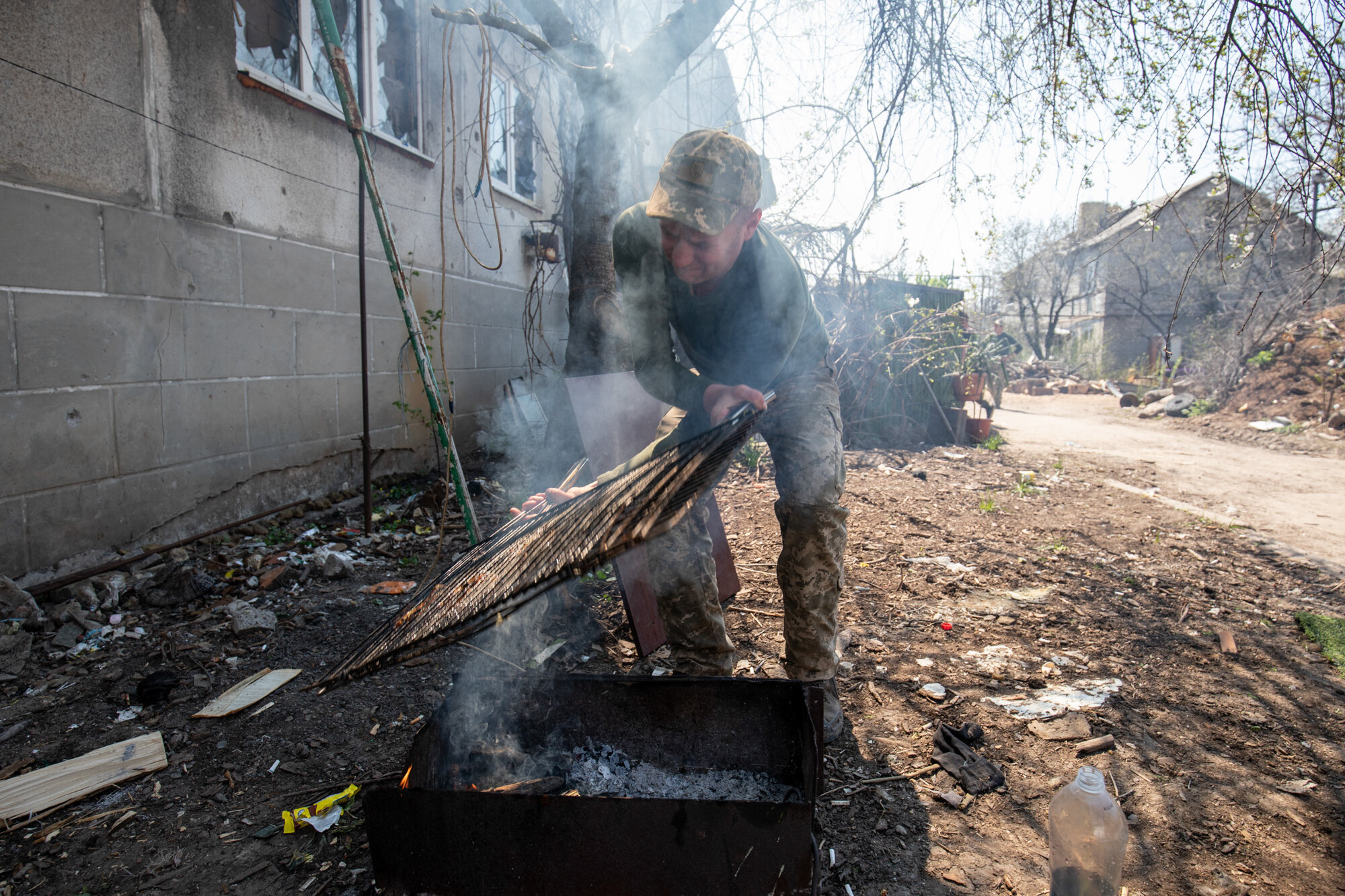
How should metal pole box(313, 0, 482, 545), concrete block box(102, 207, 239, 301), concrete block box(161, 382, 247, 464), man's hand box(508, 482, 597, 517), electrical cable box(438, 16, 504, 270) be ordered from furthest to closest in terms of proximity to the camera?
1. concrete block box(161, 382, 247, 464)
2. electrical cable box(438, 16, 504, 270)
3. concrete block box(102, 207, 239, 301)
4. metal pole box(313, 0, 482, 545)
5. man's hand box(508, 482, 597, 517)

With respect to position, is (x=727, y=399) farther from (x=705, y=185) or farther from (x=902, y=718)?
(x=902, y=718)

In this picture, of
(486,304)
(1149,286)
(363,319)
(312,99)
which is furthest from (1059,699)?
(1149,286)

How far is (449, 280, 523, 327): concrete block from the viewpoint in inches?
253

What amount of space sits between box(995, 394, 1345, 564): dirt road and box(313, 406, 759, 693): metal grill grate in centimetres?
519

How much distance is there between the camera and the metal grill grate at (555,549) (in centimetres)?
129

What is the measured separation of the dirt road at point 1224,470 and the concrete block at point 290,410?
280 inches

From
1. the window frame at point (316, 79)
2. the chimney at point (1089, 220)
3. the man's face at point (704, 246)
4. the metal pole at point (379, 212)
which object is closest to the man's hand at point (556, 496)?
the metal pole at point (379, 212)

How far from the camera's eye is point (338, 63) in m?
2.91

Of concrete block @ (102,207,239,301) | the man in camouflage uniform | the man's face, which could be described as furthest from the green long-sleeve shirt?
concrete block @ (102,207,239,301)

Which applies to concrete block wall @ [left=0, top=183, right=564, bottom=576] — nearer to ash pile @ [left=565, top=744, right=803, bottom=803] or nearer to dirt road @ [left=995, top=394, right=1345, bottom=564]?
ash pile @ [left=565, top=744, right=803, bottom=803]

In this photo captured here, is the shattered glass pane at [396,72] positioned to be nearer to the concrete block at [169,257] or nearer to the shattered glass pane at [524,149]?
the shattered glass pane at [524,149]

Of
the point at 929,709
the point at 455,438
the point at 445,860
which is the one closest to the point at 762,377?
the point at 929,709

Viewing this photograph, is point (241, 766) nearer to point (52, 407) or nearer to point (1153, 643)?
point (52, 407)

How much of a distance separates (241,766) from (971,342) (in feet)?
32.8
